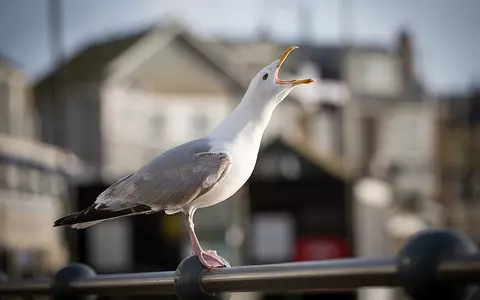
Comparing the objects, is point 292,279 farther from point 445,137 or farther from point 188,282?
point 445,137

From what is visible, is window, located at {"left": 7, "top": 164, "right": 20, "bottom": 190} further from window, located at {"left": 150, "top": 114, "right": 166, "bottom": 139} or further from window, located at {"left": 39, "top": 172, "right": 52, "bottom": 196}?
window, located at {"left": 150, "top": 114, "right": 166, "bottom": 139}

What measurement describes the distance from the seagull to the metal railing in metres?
0.05

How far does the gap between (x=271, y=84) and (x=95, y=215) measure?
32 centimetres

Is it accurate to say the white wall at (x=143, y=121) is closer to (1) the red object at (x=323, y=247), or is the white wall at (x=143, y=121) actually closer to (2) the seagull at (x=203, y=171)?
(1) the red object at (x=323, y=247)

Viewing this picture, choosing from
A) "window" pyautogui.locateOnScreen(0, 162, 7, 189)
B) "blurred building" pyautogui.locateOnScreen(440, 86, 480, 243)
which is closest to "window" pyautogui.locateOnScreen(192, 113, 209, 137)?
"window" pyautogui.locateOnScreen(0, 162, 7, 189)

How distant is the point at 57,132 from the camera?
3978 cm

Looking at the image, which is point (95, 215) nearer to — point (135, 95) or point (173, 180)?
point (173, 180)

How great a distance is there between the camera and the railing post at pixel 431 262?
1.18 metres

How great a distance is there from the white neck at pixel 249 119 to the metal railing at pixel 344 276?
19 centimetres

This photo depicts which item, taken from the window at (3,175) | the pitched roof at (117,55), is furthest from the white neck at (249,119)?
the pitched roof at (117,55)

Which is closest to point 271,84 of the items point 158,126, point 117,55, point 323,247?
point 323,247

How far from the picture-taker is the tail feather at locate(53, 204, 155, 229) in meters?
1.83

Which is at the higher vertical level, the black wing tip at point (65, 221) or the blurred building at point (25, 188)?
the blurred building at point (25, 188)

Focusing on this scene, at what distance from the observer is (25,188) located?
33.5m
